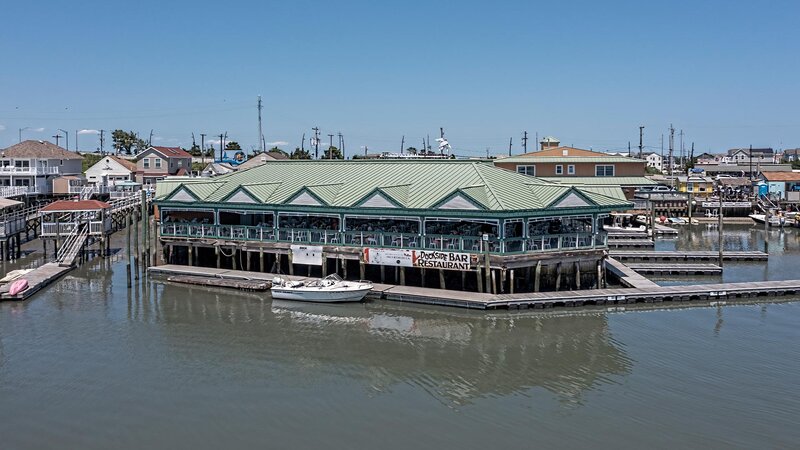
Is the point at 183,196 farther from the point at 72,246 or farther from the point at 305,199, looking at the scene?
the point at 72,246

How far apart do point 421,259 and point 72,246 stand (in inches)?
985

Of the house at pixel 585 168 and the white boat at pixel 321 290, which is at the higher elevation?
the house at pixel 585 168

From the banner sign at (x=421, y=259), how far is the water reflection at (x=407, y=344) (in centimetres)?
253

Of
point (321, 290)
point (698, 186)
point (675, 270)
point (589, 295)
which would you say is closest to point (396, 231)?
point (321, 290)

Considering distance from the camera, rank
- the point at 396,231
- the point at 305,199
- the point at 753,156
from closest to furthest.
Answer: the point at 396,231, the point at 305,199, the point at 753,156

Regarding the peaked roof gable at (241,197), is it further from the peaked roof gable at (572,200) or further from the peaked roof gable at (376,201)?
the peaked roof gable at (572,200)

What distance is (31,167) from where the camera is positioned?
2677 inches

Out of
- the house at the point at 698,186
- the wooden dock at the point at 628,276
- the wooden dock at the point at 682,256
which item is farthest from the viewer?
the house at the point at 698,186

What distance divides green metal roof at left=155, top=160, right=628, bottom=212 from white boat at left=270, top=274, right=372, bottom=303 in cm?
480

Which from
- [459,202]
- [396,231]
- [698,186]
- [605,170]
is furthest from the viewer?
[698,186]

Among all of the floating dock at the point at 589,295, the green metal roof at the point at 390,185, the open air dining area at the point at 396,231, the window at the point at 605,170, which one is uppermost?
the window at the point at 605,170

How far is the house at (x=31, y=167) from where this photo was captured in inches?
2650

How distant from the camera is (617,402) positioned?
75.1 feet

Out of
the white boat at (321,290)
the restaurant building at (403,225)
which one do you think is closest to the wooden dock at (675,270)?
the restaurant building at (403,225)
